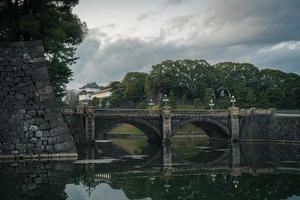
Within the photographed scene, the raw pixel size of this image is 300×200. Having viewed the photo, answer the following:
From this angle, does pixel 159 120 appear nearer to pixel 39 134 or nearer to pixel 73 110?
pixel 73 110

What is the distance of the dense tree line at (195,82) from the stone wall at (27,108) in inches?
2937

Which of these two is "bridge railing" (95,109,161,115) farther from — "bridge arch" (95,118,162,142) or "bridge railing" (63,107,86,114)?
"bridge railing" (63,107,86,114)

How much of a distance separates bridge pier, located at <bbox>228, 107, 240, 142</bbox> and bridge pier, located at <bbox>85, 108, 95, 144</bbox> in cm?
2037

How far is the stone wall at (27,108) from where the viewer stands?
29016mm

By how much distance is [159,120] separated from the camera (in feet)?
201

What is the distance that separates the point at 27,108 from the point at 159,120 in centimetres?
3300

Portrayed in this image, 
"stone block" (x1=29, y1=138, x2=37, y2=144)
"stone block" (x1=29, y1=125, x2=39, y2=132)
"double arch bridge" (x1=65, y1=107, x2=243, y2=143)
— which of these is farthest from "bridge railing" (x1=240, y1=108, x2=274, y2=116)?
"stone block" (x1=29, y1=138, x2=37, y2=144)

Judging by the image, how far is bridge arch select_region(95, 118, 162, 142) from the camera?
56875mm

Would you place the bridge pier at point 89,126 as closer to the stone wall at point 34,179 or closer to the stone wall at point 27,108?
the stone wall at point 27,108

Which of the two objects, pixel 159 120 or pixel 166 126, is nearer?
pixel 166 126

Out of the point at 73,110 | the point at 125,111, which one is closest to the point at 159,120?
the point at 125,111

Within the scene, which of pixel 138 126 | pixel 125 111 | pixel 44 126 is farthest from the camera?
pixel 138 126

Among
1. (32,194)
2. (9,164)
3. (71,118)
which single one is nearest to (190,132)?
(71,118)

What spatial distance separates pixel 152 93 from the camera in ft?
370
